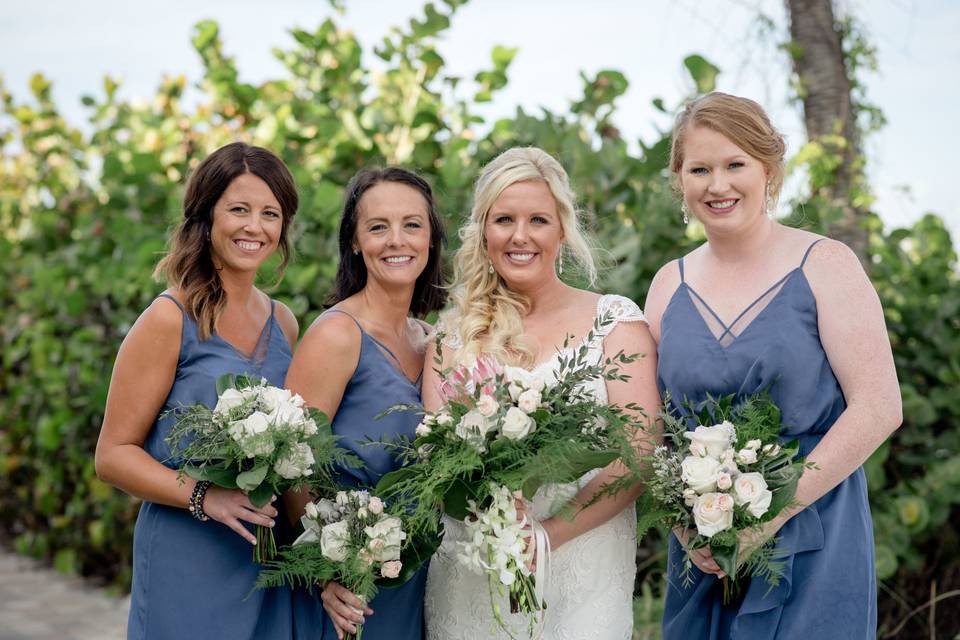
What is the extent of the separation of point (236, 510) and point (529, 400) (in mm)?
908

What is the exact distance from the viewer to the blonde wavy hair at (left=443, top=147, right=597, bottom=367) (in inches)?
124

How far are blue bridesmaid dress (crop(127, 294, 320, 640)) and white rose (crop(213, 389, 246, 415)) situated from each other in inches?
11.8

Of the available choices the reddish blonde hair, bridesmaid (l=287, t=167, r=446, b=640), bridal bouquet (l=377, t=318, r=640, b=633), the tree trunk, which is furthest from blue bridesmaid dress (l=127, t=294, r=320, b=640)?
the tree trunk

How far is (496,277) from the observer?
3.31 metres

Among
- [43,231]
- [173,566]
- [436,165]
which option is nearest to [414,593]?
[173,566]

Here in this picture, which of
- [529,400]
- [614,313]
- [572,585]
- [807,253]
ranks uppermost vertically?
[807,253]

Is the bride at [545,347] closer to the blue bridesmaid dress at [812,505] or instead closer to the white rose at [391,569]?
the blue bridesmaid dress at [812,505]

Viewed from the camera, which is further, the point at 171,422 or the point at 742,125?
the point at 171,422

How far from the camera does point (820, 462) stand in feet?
8.88

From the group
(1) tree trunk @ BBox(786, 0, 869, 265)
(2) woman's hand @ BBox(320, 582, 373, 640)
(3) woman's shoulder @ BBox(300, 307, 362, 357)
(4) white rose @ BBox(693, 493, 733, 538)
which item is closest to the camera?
(4) white rose @ BBox(693, 493, 733, 538)

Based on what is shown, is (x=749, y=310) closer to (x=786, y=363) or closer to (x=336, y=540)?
(x=786, y=363)

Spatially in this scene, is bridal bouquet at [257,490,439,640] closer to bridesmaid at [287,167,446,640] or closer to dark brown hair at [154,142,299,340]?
bridesmaid at [287,167,446,640]

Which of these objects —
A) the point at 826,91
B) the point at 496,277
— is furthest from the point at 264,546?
the point at 826,91

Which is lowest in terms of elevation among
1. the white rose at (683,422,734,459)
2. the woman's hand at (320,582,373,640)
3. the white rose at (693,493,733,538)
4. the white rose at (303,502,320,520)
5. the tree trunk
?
the woman's hand at (320,582,373,640)
